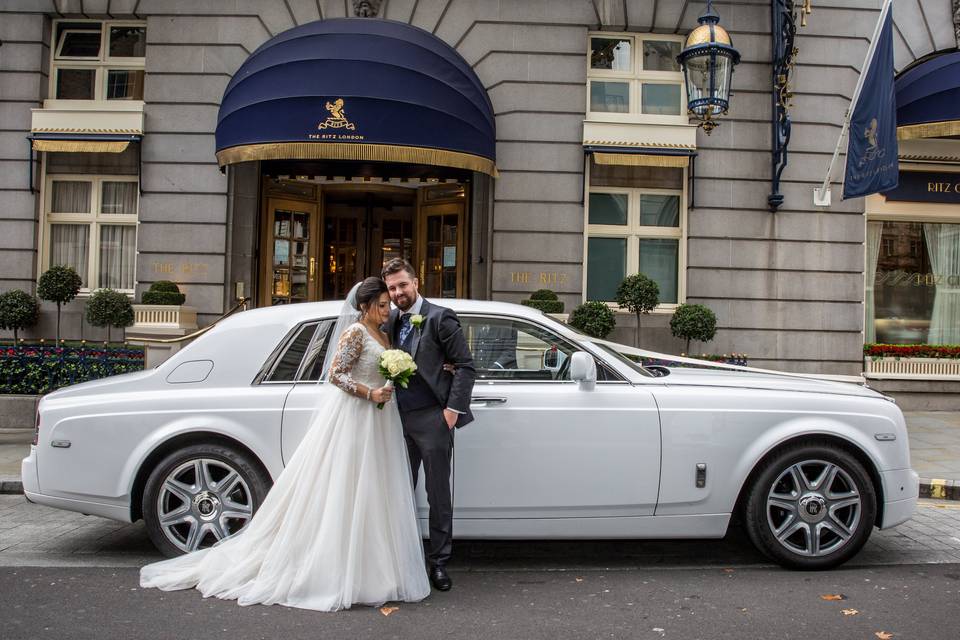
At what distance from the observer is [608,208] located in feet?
42.9

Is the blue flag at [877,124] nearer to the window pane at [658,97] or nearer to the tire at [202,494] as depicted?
the window pane at [658,97]

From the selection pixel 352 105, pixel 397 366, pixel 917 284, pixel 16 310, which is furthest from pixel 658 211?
pixel 16 310

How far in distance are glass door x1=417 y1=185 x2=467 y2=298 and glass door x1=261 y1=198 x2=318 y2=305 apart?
6.41ft

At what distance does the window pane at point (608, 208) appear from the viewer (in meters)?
13.0

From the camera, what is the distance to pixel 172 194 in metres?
12.5

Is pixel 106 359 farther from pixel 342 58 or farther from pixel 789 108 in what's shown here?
pixel 789 108

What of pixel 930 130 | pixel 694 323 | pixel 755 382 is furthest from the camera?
pixel 930 130

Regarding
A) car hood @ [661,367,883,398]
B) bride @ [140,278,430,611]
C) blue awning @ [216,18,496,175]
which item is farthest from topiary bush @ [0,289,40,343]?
car hood @ [661,367,883,398]

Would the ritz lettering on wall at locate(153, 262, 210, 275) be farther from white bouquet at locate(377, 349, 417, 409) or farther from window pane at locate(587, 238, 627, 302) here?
white bouquet at locate(377, 349, 417, 409)

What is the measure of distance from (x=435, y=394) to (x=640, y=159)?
891 centimetres

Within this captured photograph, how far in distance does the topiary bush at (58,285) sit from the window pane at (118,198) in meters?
1.65

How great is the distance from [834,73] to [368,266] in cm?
901

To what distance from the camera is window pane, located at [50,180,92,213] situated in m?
13.0

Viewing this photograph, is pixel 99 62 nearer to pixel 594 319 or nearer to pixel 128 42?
pixel 128 42
